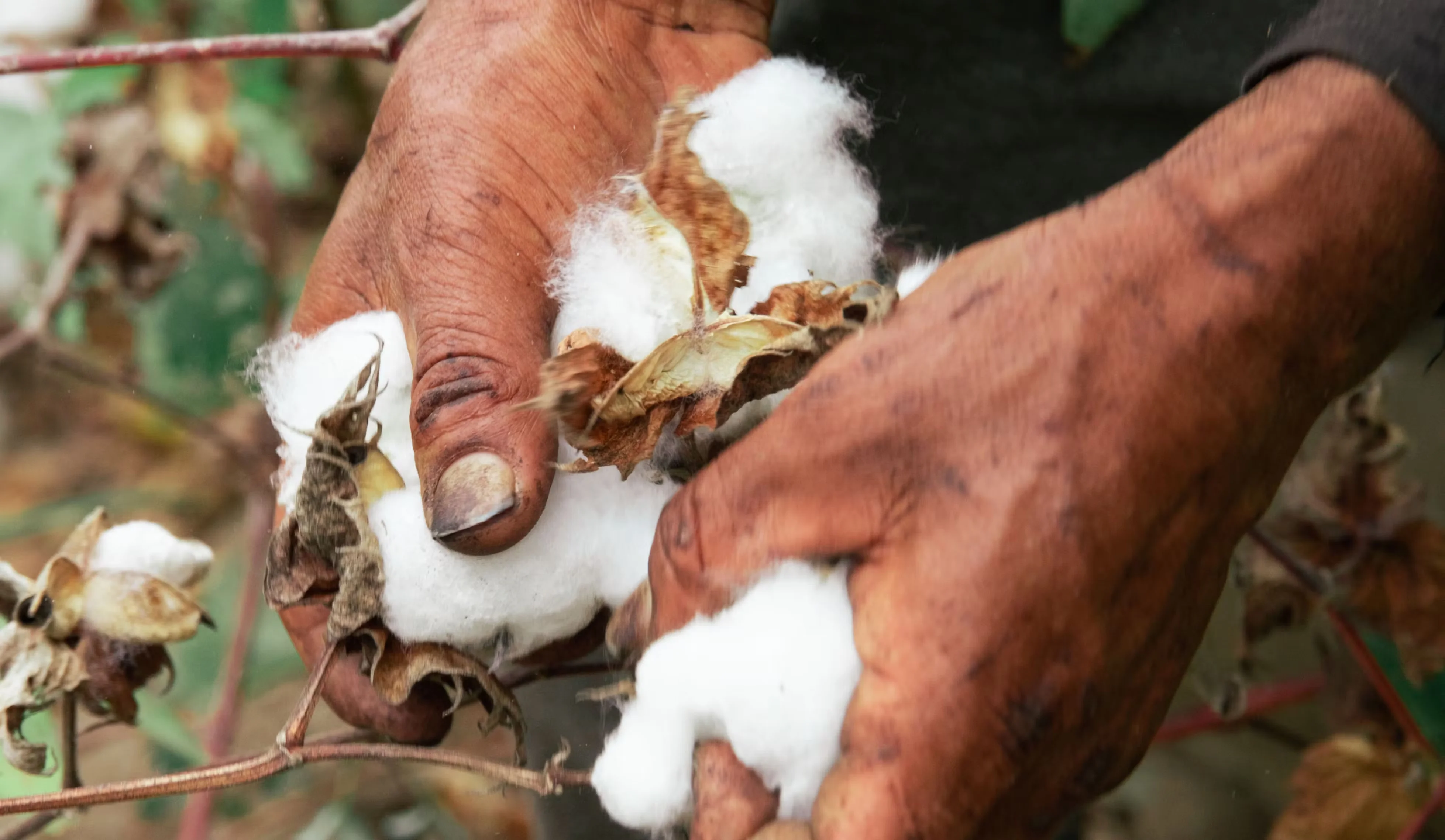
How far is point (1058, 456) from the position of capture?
1.93 ft

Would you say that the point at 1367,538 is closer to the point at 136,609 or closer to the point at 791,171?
the point at 791,171

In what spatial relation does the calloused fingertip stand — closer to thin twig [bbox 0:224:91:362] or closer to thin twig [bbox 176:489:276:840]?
thin twig [bbox 176:489:276:840]

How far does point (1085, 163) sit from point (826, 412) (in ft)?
2.30

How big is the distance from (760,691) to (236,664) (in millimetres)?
1083

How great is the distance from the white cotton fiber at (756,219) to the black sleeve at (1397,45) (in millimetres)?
371

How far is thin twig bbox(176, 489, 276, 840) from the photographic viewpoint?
1.34 metres

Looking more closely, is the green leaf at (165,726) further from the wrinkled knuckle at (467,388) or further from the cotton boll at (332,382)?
the wrinkled knuckle at (467,388)

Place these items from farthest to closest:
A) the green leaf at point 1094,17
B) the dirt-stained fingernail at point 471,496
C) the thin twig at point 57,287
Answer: the thin twig at point 57,287
the green leaf at point 1094,17
the dirt-stained fingernail at point 471,496

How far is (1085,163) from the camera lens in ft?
3.84

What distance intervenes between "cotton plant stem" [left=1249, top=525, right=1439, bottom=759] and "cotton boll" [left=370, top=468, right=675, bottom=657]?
0.88 m

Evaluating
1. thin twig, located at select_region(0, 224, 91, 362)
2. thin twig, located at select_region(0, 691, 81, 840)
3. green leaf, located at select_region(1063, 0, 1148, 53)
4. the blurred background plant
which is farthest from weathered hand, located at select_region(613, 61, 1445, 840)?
thin twig, located at select_region(0, 224, 91, 362)

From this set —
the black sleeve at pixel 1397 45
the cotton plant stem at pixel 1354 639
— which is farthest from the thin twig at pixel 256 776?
the cotton plant stem at pixel 1354 639

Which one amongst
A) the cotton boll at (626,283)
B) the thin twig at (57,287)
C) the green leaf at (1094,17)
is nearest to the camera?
the cotton boll at (626,283)

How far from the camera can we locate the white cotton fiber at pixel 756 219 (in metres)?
0.81
